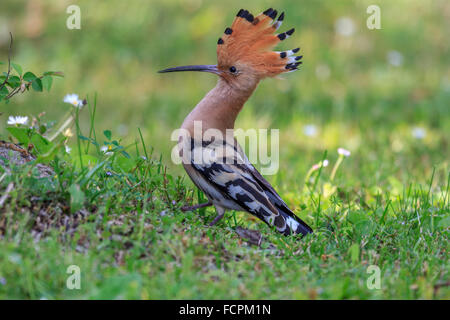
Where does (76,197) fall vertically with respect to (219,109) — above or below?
below

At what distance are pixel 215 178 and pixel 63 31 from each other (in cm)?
501

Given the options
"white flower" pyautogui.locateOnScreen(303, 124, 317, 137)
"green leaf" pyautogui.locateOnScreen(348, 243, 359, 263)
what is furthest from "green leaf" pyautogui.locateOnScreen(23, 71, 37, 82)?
"white flower" pyautogui.locateOnScreen(303, 124, 317, 137)

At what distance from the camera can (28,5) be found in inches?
309

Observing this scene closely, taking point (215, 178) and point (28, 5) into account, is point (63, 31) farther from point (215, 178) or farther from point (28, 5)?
point (215, 178)

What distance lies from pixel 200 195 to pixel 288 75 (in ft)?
12.9

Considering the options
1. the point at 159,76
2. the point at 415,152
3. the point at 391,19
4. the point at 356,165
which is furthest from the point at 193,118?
the point at 391,19

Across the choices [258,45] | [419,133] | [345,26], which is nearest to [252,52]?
[258,45]

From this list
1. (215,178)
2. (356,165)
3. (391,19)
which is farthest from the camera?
(391,19)

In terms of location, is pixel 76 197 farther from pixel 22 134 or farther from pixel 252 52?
pixel 252 52

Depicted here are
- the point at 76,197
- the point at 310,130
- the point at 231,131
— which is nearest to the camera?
the point at 76,197

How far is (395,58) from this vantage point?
7.81 m

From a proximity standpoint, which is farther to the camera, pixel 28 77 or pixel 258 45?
pixel 258 45

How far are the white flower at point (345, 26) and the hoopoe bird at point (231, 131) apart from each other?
4429 millimetres
